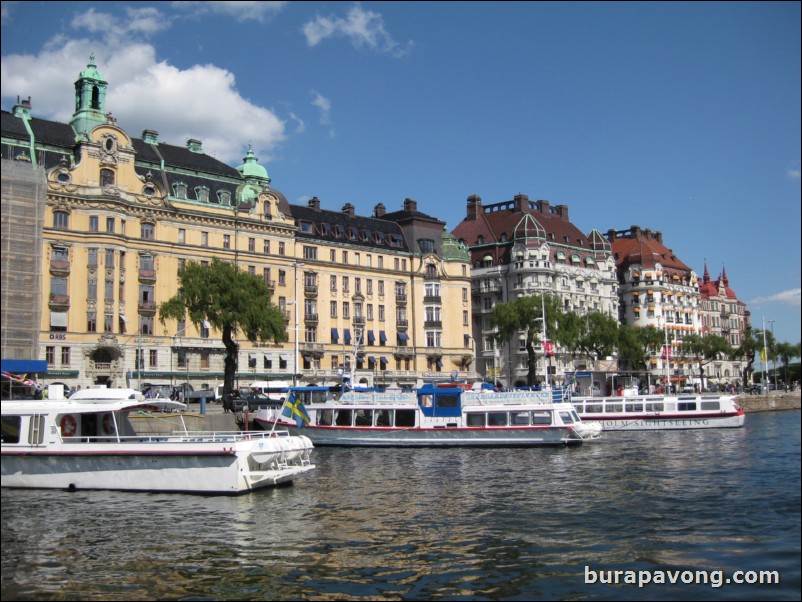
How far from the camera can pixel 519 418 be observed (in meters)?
63.0

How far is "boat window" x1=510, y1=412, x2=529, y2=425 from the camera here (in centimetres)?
6288

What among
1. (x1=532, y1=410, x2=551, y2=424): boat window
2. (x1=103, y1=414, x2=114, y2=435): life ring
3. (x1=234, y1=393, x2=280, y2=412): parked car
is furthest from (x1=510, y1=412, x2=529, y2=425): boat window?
(x1=103, y1=414, x2=114, y2=435): life ring

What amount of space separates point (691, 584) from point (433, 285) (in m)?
106

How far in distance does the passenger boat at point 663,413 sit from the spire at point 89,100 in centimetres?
5935

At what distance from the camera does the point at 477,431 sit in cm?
6275

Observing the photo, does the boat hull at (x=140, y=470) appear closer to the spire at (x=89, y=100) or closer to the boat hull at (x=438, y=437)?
the boat hull at (x=438, y=437)

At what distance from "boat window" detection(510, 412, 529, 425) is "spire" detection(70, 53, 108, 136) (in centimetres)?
5581

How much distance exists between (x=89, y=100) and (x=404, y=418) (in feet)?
175

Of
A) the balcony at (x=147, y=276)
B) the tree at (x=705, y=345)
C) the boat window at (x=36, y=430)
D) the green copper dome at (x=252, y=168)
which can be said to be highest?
the green copper dome at (x=252, y=168)

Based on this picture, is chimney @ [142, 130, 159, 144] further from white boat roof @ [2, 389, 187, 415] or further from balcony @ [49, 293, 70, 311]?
white boat roof @ [2, 389, 187, 415]

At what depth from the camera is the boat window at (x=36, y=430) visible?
124 ft

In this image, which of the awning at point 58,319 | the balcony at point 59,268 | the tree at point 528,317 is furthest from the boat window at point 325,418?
the tree at point 528,317

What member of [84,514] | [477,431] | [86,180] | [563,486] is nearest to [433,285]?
[86,180]

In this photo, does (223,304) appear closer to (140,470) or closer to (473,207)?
(140,470)
